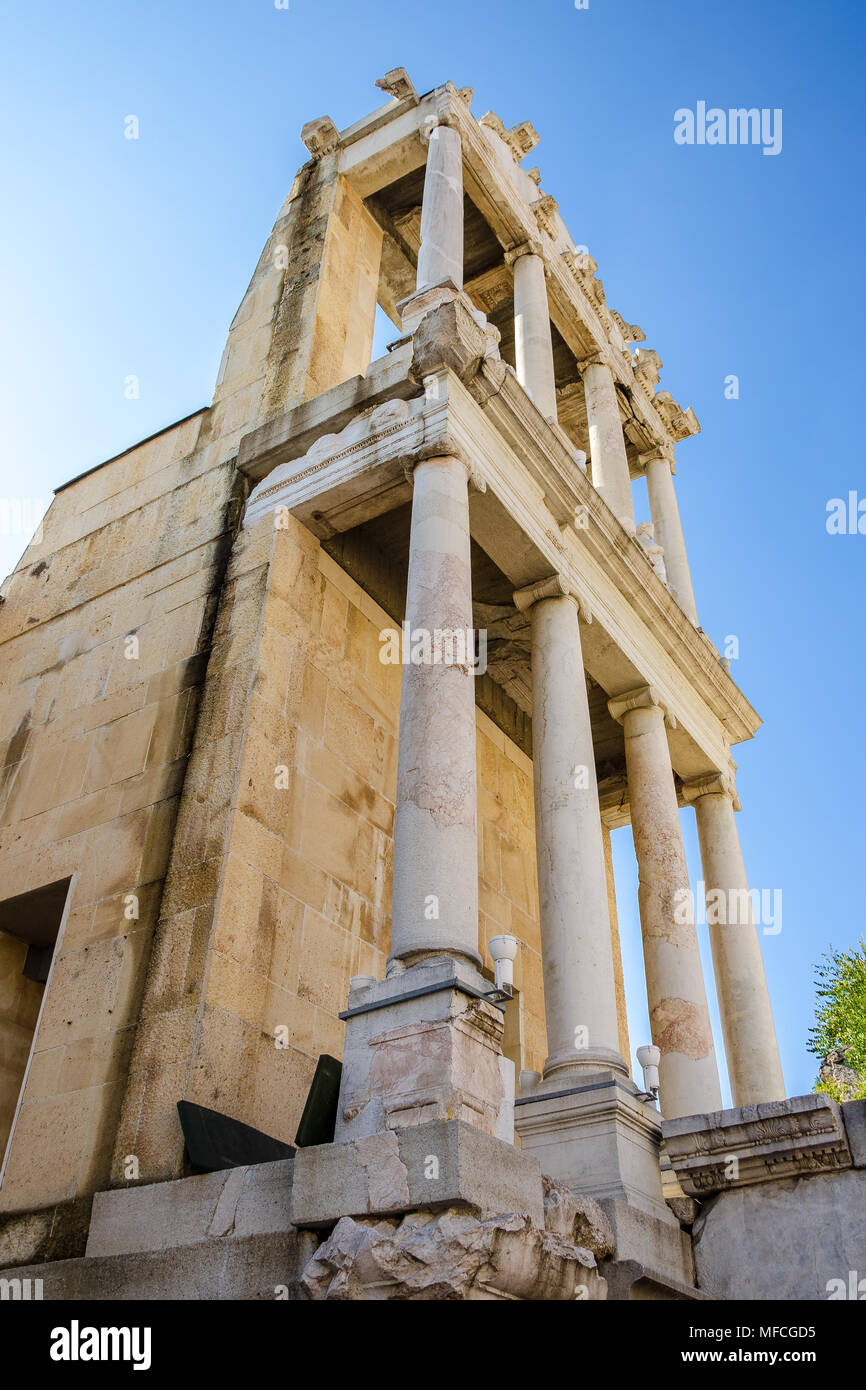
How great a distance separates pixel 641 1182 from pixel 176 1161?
461cm

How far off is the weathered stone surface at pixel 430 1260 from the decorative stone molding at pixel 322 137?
66.6ft

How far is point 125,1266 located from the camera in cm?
931

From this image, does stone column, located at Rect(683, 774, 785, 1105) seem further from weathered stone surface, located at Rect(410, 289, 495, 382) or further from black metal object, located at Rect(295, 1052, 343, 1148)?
weathered stone surface, located at Rect(410, 289, 495, 382)

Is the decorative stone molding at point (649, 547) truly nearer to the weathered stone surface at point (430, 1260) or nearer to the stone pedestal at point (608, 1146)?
the stone pedestal at point (608, 1146)

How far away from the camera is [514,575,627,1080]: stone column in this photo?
1252 centimetres

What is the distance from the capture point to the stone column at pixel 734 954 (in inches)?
680

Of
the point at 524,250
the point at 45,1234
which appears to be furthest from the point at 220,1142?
the point at 524,250

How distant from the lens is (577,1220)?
9289mm

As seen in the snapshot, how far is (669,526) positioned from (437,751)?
47.5 ft

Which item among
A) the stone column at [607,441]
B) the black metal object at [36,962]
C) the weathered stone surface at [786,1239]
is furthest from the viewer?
the stone column at [607,441]

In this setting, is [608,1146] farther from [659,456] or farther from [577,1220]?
[659,456]

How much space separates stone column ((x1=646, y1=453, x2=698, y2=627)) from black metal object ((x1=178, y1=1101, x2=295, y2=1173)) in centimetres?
1413

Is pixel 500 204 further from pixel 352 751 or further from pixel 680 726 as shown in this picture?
pixel 352 751

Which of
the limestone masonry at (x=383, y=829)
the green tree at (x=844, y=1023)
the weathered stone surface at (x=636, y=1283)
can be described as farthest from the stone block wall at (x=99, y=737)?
the green tree at (x=844, y=1023)
